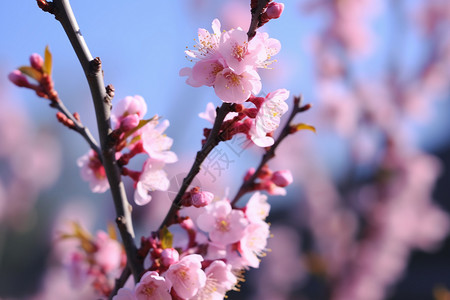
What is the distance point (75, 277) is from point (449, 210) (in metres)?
6.71

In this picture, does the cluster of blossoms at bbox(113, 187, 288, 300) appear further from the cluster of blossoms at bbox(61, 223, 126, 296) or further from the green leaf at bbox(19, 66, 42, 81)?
the green leaf at bbox(19, 66, 42, 81)

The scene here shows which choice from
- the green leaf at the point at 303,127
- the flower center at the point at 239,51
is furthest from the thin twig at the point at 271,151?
the flower center at the point at 239,51

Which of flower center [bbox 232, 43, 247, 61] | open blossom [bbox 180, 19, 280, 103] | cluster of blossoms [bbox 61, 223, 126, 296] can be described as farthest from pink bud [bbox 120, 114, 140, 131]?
cluster of blossoms [bbox 61, 223, 126, 296]

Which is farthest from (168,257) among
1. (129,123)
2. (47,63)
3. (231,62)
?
(47,63)

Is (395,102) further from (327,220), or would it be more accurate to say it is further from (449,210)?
(449,210)

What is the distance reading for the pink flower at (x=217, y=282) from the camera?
0.79m

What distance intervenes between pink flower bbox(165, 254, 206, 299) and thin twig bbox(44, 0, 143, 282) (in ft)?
0.26

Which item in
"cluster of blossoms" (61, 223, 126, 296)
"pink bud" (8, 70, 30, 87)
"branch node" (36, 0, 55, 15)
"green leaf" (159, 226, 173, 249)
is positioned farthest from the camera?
"cluster of blossoms" (61, 223, 126, 296)

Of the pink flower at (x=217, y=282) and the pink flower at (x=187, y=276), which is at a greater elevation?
the pink flower at (x=187, y=276)

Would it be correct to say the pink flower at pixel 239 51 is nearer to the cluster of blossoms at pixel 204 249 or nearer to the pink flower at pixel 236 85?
the pink flower at pixel 236 85

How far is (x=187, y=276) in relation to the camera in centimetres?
75

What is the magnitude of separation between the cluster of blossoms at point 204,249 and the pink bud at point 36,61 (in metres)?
0.42

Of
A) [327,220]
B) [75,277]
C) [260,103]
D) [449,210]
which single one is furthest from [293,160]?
[260,103]

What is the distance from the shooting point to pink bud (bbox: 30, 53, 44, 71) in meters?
0.83
